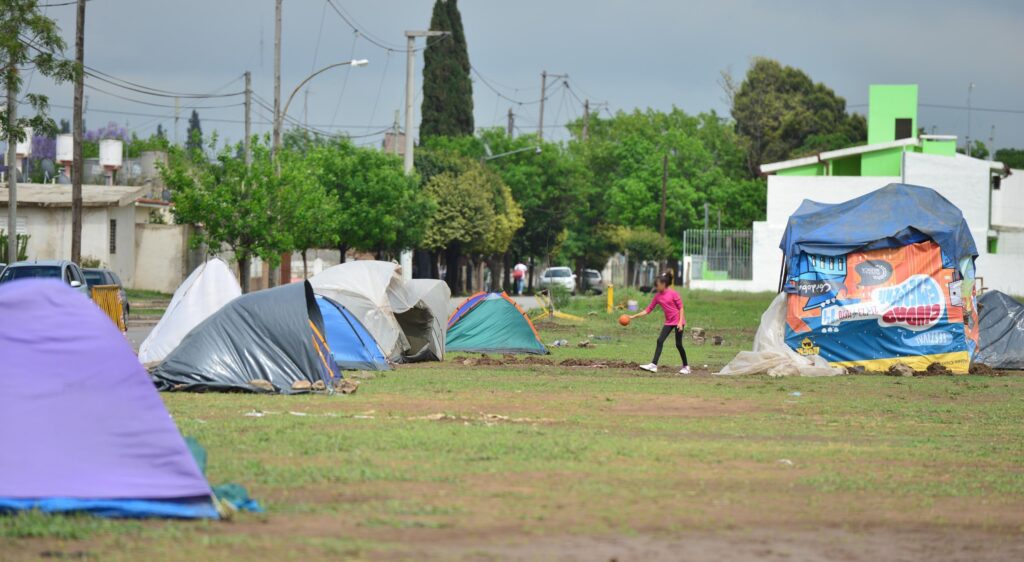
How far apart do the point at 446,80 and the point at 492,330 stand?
165 feet

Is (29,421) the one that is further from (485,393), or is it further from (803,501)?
(485,393)

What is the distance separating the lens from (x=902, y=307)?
23.4m

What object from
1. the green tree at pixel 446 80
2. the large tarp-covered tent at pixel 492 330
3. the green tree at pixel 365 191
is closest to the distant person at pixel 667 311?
the large tarp-covered tent at pixel 492 330

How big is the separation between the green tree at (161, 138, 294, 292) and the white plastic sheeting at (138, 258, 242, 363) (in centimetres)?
2261

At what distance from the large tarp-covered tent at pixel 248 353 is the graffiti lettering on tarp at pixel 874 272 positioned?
1095cm

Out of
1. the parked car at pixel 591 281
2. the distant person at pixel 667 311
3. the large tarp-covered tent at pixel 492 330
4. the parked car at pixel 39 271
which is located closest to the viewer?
the distant person at pixel 667 311

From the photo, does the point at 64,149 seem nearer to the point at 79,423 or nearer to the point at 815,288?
the point at 815,288

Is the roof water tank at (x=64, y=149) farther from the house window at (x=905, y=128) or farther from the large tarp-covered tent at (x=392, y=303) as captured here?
the large tarp-covered tent at (x=392, y=303)

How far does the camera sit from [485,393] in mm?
17891

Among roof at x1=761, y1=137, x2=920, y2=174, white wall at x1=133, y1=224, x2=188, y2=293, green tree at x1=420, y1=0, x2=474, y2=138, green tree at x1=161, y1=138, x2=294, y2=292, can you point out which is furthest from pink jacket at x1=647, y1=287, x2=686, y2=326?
green tree at x1=420, y1=0, x2=474, y2=138

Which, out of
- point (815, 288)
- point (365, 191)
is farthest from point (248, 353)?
point (365, 191)

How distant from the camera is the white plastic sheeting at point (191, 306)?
20.1 m

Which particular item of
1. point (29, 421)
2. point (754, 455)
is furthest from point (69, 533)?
point (754, 455)

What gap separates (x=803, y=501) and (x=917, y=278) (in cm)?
1484
